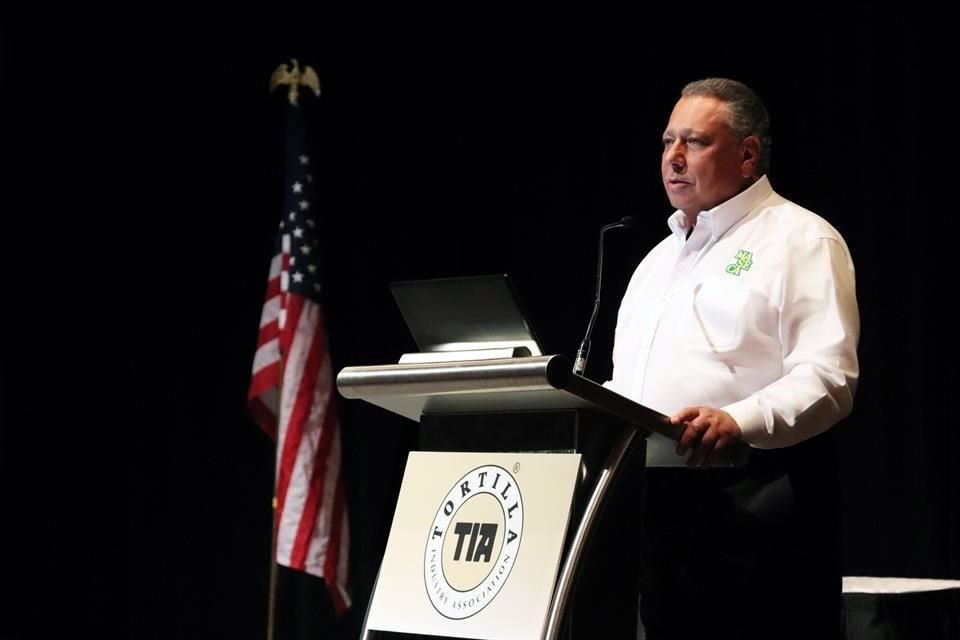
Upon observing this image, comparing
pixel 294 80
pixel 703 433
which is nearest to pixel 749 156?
pixel 703 433

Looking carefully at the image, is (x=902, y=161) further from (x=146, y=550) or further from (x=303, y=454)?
(x=146, y=550)

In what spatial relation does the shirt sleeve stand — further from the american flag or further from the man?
the american flag

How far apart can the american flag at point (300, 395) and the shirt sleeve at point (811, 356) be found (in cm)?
266

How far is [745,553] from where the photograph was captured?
90.6 inches

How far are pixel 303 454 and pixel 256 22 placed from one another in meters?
1.88

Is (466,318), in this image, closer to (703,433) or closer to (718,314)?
(703,433)

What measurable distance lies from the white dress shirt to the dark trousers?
13 centimetres

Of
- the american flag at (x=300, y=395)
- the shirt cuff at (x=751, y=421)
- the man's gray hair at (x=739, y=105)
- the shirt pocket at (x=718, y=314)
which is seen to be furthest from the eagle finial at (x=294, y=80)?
the shirt cuff at (x=751, y=421)

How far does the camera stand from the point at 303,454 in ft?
15.5

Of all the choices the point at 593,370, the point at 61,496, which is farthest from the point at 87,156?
the point at 593,370

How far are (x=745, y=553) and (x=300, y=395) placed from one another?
2.73 metres

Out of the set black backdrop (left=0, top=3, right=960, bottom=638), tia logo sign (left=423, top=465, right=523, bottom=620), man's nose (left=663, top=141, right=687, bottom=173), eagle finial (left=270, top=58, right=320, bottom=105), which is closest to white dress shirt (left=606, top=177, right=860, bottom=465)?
man's nose (left=663, top=141, right=687, bottom=173)

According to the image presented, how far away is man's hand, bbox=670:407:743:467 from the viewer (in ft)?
6.75

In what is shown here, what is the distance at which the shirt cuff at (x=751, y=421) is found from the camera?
216 centimetres
